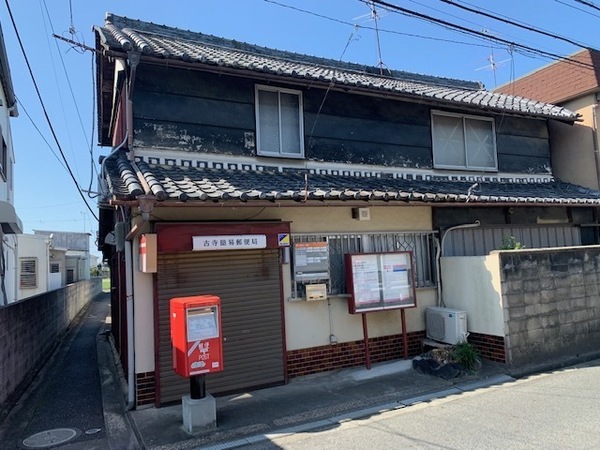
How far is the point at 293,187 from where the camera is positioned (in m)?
7.13

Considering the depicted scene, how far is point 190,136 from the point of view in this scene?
7.55 m

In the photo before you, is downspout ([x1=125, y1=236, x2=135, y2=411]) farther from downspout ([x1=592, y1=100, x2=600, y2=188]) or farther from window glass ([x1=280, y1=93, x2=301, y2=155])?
downspout ([x1=592, y1=100, x2=600, y2=188])

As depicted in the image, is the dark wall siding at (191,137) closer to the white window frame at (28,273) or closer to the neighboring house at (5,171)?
the neighboring house at (5,171)

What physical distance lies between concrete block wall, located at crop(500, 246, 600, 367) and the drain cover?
6.85m

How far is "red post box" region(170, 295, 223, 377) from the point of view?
17.8 feet

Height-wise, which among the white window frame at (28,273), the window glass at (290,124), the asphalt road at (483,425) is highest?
the window glass at (290,124)

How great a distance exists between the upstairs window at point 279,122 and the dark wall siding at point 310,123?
0.15m

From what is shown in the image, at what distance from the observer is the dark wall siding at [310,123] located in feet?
24.2

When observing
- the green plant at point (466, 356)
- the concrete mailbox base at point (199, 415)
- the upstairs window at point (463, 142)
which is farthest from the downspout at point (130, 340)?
the upstairs window at point (463, 142)

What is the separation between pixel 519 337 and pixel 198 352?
5582 millimetres

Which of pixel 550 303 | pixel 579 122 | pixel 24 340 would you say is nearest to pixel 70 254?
pixel 24 340

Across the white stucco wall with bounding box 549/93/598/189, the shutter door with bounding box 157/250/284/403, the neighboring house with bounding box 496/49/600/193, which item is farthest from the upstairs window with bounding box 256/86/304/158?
the white stucco wall with bounding box 549/93/598/189

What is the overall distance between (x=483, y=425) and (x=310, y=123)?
19.4 ft

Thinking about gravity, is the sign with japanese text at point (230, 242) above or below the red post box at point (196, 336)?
above
